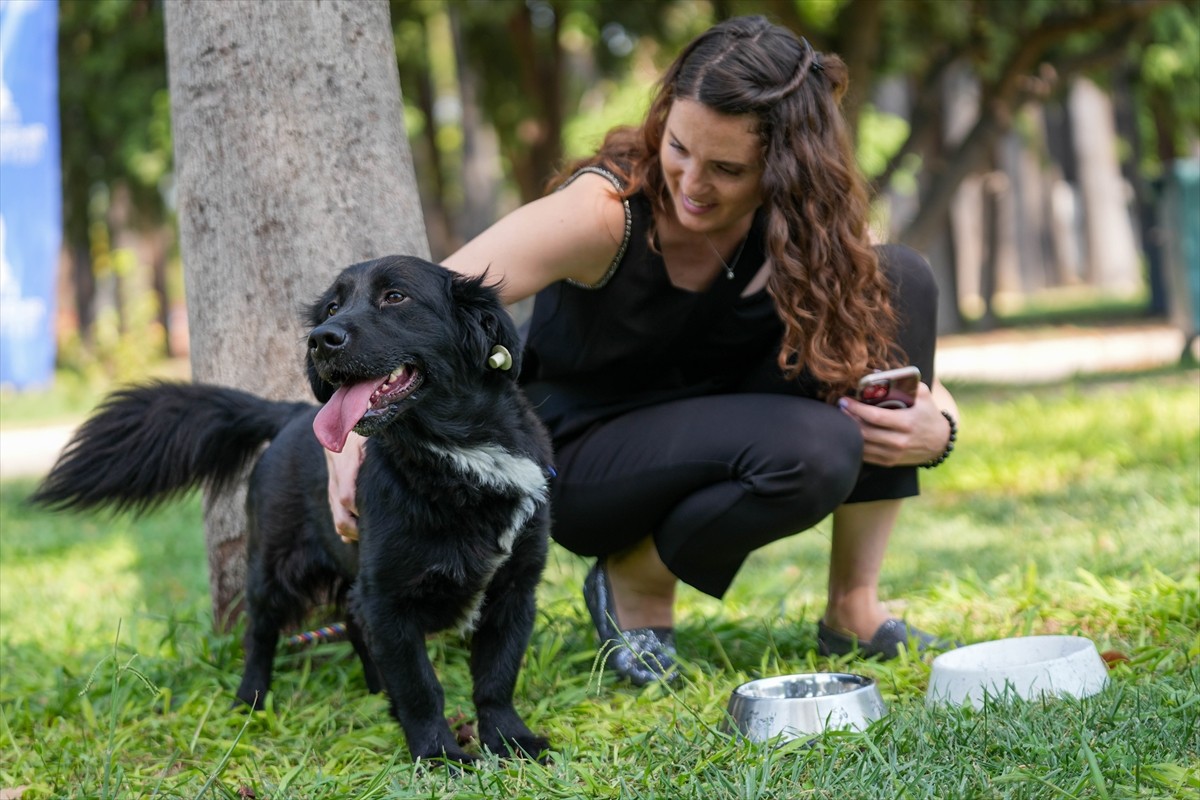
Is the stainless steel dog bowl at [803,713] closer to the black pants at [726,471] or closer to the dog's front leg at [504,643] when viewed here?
the dog's front leg at [504,643]

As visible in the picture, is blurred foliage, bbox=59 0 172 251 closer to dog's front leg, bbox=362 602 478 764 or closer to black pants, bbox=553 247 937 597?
black pants, bbox=553 247 937 597

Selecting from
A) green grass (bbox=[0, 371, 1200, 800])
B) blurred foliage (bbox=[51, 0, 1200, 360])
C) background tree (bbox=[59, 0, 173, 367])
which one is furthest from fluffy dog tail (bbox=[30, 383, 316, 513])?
background tree (bbox=[59, 0, 173, 367])

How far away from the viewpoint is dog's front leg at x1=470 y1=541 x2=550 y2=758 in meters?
2.71

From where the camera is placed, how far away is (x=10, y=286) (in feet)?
30.7

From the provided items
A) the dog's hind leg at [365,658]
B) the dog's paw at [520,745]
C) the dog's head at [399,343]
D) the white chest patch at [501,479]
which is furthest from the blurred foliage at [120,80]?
the dog's paw at [520,745]

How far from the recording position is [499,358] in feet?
8.84

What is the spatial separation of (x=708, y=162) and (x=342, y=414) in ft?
3.63

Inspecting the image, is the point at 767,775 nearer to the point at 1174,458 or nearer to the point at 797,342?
the point at 797,342

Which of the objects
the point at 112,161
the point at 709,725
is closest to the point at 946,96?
the point at 112,161

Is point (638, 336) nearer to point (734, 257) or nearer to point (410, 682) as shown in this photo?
point (734, 257)

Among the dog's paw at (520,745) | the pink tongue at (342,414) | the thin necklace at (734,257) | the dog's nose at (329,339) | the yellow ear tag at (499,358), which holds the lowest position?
the dog's paw at (520,745)

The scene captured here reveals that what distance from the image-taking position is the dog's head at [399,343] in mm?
2471

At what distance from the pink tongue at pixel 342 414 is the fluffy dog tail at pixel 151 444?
72 cm

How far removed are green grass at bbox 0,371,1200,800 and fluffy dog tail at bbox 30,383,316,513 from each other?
0.46 meters
